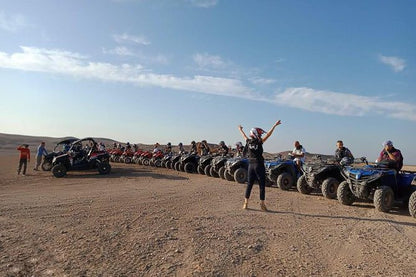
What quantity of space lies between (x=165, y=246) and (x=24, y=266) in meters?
1.69

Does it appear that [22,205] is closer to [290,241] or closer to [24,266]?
[24,266]

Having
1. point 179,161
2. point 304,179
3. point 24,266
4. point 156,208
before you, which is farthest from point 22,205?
point 179,161

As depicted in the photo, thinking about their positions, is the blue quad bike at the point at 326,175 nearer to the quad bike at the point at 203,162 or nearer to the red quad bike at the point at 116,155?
the quad bike at the point at 203,162

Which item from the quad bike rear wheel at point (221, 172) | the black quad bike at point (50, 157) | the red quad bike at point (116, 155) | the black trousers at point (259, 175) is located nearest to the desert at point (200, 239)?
the black trousers at point (259, 175)

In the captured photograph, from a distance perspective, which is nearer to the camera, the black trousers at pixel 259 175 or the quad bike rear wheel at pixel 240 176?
the black trousers at pixel 259 175

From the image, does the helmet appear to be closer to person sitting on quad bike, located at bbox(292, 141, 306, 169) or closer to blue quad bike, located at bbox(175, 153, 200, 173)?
person sitting on quad bike, located at bbox(292, 141, 306, 169)

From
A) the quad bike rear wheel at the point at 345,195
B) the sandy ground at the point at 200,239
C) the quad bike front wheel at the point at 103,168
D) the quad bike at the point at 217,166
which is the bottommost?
the sandy ground at the point at 200,239

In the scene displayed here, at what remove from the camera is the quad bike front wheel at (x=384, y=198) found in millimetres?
7844

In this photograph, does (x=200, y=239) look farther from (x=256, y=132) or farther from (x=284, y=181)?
(x=284, y=181)

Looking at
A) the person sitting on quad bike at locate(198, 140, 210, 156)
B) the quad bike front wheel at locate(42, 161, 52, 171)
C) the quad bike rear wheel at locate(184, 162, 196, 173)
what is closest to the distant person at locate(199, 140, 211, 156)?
the person sitting on quad bike at locate(198, 140, 210, 156)

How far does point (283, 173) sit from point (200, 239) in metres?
6.81

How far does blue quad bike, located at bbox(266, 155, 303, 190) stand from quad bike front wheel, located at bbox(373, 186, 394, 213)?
12.4 feet

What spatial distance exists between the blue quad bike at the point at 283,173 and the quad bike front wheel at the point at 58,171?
28.6 ft

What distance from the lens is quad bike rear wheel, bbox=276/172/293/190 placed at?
37.8 feet
